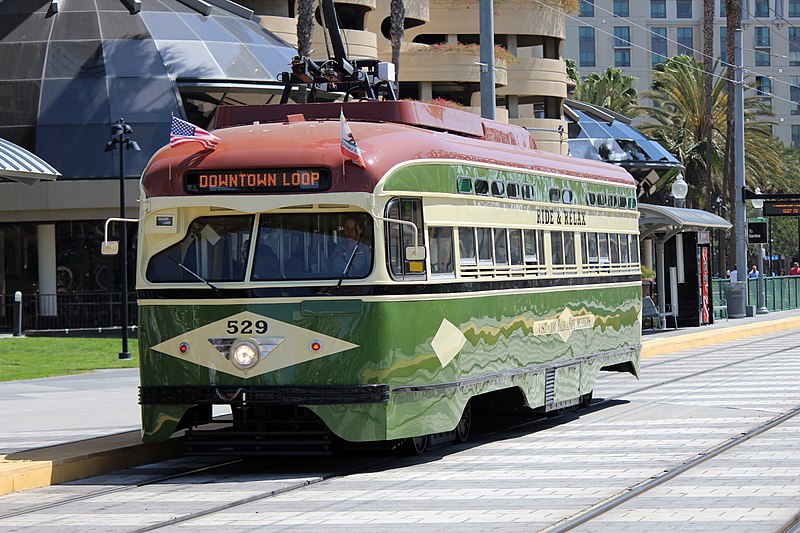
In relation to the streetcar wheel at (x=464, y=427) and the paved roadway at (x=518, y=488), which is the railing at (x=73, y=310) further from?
the streetcar wheel at (x=464, y=427)

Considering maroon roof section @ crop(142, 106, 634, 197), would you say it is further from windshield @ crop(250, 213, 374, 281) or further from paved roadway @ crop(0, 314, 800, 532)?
paved roadway @ crop(0, 314, 800, 532)

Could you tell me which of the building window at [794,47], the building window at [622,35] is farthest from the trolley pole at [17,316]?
the building window at [794,47]

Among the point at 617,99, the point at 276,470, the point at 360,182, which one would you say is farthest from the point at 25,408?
the point at 617,99

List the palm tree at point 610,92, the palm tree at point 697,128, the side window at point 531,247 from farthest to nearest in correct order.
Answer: the palm tree at point 610,92 < the palm tree at point 697,128 < the side window at point 531,247

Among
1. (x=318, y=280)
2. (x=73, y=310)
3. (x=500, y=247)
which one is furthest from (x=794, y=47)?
(x=318, y=280)

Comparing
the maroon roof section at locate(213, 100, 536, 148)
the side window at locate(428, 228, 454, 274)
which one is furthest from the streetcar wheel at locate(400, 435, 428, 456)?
the maroon roof section at locate(213, 100, 536, 148)

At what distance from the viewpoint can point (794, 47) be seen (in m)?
124

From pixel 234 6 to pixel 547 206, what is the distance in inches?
1333

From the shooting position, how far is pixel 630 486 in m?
12.0

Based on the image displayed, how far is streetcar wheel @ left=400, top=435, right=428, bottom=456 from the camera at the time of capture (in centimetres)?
1405

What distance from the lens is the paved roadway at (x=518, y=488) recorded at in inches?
414

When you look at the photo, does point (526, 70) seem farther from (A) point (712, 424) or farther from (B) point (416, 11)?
(A) point (712, 424)

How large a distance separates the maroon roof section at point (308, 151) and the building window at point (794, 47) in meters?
114

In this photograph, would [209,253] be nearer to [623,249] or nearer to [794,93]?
[623,249]
